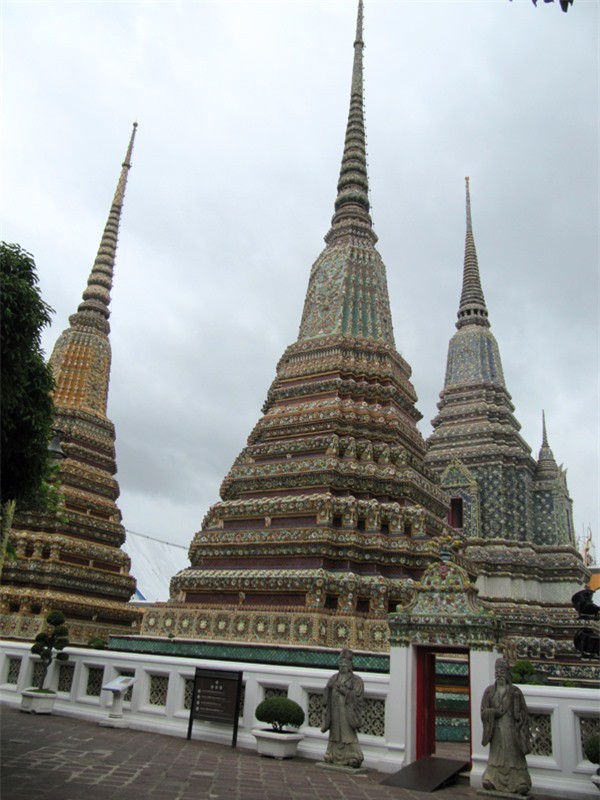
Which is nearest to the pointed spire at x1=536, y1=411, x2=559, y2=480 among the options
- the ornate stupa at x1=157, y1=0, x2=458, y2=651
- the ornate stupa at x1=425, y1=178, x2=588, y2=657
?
the ornate stupa at x1=425, y1=178, x2=588, y2=657

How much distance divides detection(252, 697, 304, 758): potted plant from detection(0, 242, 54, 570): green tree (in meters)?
5.02

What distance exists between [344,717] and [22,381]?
21.6ft

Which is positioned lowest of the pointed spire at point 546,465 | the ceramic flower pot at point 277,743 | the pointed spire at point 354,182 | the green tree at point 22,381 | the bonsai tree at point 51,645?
the ceramic flower pot at point 277,743

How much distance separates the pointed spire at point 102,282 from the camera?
28.3 m

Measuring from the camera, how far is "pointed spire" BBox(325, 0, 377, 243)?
2536cm

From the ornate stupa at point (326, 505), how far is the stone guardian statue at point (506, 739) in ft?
19.0

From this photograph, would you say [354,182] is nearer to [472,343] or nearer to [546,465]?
[472,343]

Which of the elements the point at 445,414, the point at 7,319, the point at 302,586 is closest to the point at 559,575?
the point at 445,414

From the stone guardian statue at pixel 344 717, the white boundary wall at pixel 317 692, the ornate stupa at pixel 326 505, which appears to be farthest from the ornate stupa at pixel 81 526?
the stone guardian statue at pixel 344 717

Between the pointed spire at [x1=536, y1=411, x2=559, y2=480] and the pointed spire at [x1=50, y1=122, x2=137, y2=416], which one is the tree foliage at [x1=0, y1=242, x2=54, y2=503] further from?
the pointed spire at [x1=536, y1=411, x2=559, y2=480]

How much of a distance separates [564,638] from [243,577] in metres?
14.7

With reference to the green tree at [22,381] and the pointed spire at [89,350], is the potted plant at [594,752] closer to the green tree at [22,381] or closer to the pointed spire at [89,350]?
the green tree at [22,381]

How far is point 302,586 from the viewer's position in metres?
15.6

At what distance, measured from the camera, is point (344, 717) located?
10.0 meters
